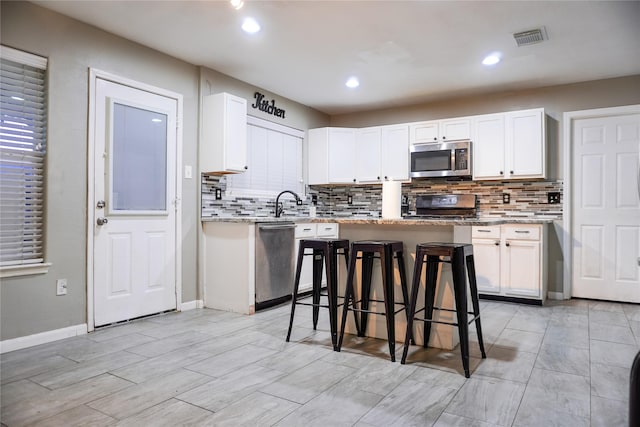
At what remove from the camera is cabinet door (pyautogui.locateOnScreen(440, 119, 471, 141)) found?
4.79 metres

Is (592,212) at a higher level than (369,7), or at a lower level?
lower

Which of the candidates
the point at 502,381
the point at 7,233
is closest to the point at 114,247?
the point at 7,233

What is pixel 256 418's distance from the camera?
5.68 feet

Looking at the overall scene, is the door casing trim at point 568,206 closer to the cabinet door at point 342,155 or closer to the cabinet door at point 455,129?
the cabinet door at point 455,129

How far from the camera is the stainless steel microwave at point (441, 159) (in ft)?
15.6

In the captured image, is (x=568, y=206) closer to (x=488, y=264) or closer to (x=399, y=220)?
(x=488, y=264)

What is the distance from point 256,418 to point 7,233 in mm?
2156

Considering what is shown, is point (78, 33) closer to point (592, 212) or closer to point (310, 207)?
point (310, 207)

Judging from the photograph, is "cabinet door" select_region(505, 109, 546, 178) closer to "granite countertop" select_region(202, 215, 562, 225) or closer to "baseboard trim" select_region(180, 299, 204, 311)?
"granite countertop" select_region(202, 215, 562, 225)

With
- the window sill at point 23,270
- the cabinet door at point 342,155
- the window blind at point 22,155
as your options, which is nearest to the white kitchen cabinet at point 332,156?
the cabinet door at point 342,155

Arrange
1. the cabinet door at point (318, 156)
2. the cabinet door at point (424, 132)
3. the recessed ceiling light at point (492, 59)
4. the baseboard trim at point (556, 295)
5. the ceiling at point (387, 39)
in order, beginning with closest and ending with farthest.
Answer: the ceiling at point (387, 39) → the recessed ceiling light at point (492, 59) → the baseboard trim at point (556, 295) → the cabinet door at point (424, 132) → the cabinet door at point (318, 156)

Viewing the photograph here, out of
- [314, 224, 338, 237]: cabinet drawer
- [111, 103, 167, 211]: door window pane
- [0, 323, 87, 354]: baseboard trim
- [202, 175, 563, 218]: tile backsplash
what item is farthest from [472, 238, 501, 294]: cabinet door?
[0, 323, 87, 354]: baseboard trim

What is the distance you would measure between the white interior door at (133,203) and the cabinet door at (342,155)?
238cm

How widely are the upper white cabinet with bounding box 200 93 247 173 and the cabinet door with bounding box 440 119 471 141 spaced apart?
2513 mm
